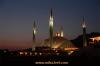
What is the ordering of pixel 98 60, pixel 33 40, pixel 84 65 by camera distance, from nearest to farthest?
1. pixel 84 65
2. pixel 98 60
3. pixel 33 40

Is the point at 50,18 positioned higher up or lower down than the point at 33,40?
higher up

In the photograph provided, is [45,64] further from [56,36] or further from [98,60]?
[56,36]

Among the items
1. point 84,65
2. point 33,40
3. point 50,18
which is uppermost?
point 50,18

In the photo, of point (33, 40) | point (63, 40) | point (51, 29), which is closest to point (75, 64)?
point (51, 29)

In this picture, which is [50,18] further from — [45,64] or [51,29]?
[45,64]

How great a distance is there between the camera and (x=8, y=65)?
163ft

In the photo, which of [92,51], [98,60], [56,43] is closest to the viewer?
[98,60]

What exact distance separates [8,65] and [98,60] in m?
20.6

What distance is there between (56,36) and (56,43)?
12.9 m

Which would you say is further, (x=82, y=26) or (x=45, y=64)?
(x=82, y=26)

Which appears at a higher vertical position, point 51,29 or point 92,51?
point 51,29

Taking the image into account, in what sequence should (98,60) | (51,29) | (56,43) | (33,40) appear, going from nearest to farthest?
(98,60) < (51,29) < (33,40) < (56,43)

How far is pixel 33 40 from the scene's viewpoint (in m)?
138

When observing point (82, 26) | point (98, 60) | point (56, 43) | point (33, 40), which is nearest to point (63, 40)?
point (56, 43)
